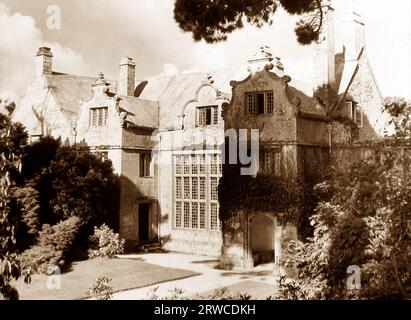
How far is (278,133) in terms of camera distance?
1942 centimetres

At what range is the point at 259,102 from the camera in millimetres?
20156

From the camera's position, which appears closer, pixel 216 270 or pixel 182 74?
pixel 216 270

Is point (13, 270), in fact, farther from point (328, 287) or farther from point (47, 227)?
point (47, 227)

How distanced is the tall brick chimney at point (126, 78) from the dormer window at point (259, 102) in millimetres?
10666

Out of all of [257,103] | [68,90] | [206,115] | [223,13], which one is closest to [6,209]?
[223,13]

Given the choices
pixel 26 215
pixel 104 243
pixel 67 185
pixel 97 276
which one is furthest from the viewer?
pixel 104 243

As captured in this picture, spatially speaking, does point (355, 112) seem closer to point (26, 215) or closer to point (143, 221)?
point (143, 221)

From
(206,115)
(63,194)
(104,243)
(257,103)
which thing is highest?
(206,115)

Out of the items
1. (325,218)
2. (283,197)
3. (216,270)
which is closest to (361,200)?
(325,218)

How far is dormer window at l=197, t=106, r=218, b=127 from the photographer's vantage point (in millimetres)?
23595

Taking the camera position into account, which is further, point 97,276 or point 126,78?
point 126,78

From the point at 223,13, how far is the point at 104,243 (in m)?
14.0
